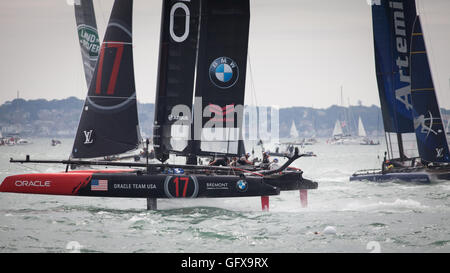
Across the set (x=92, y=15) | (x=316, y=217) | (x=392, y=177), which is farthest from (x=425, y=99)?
(x=92, y=15)

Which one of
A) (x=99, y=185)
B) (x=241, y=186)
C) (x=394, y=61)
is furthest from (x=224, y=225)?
(x=394, y=61)

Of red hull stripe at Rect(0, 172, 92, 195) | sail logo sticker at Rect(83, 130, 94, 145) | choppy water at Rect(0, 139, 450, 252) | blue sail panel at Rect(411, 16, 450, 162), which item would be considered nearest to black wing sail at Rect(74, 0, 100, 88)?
choppy water at Rect(0, 139, 450, 252)

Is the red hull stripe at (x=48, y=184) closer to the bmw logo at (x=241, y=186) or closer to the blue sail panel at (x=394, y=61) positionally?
the bmw logo at (x=241, y=186)

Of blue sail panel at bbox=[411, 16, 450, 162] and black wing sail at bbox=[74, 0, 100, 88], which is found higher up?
black wing sail at bbox=[74, 0, 100, 88]

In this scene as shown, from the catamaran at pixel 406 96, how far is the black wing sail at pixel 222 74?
8548 mm

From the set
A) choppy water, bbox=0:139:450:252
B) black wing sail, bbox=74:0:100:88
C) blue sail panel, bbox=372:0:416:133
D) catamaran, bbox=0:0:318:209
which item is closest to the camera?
choppy water, bbox=0:139:450:252

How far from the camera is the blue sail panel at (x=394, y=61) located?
23.3 meters

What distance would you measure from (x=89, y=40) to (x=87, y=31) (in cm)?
37

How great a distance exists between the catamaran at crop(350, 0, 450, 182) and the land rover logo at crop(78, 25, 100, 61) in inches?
423

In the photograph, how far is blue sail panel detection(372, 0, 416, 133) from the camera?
76.5ft

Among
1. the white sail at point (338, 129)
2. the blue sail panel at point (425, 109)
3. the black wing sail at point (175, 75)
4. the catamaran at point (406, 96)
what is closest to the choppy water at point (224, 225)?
the black wing sail at point (175, 75)

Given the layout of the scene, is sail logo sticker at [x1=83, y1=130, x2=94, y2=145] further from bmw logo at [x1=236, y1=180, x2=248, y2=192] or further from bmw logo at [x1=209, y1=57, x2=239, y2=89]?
bmw logo at [x1=236, y1=180, x2=248, y2=192]
